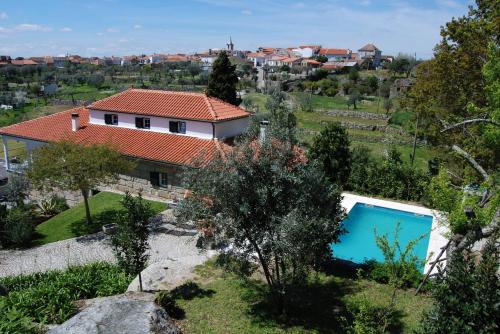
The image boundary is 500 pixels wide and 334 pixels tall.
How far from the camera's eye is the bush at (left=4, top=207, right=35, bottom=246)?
63.8 feet

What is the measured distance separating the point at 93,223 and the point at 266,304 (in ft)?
41.6

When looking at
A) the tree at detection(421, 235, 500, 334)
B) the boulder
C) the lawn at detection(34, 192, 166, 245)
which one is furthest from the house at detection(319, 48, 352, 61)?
the tree at detection(421, 235, 500, 334)

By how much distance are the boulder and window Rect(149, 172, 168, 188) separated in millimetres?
13723

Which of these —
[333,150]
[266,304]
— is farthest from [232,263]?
[333,150]

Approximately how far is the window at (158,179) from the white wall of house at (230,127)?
420cm

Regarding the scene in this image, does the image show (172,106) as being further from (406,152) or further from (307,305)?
(406,152)

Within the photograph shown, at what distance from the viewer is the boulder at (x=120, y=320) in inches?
374

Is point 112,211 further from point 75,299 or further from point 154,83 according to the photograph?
point 154,83

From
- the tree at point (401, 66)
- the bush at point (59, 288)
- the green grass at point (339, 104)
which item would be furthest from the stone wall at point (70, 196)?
the tree at point (401, 66)

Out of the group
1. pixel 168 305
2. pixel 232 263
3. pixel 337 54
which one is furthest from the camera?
pixel 337 54

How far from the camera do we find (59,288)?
515 inches

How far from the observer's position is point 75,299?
1318 cm

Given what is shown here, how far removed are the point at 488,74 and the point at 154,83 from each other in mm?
102082

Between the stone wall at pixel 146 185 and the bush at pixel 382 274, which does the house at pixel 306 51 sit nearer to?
the stone wall at pixel 146 185
